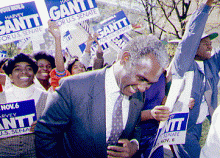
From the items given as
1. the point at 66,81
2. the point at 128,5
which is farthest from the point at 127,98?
the point at 128,5

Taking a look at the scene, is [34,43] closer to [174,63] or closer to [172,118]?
[174,63]

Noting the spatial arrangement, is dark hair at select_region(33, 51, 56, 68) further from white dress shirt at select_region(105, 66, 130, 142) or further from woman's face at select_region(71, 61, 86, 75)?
white dress shirt at select_region(105, 66, 130, 142)

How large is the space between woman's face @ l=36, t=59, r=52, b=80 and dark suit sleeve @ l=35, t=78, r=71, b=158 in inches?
60.8

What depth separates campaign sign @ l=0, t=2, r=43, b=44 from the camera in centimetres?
373

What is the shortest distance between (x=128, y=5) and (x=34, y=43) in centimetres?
1123

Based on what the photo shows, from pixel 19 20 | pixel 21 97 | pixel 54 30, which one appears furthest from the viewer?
pixel 19 20

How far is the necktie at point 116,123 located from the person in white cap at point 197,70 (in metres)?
0.88

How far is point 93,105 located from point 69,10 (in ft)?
9.67

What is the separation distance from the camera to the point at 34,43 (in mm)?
4102

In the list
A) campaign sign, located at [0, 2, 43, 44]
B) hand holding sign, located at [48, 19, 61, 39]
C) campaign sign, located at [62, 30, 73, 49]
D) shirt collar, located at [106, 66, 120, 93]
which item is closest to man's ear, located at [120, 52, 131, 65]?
shirt collar, located at [106, 66, 120, 93]

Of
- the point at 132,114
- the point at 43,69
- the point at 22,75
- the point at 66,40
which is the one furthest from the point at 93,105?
the point at 66,40

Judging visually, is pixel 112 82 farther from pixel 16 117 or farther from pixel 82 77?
pixel 16 117

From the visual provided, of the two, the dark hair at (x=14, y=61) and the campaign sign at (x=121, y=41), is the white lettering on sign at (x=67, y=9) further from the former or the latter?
the dark hair at (x=14, y=61)

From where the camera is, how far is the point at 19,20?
Answer: 376 centimetres
